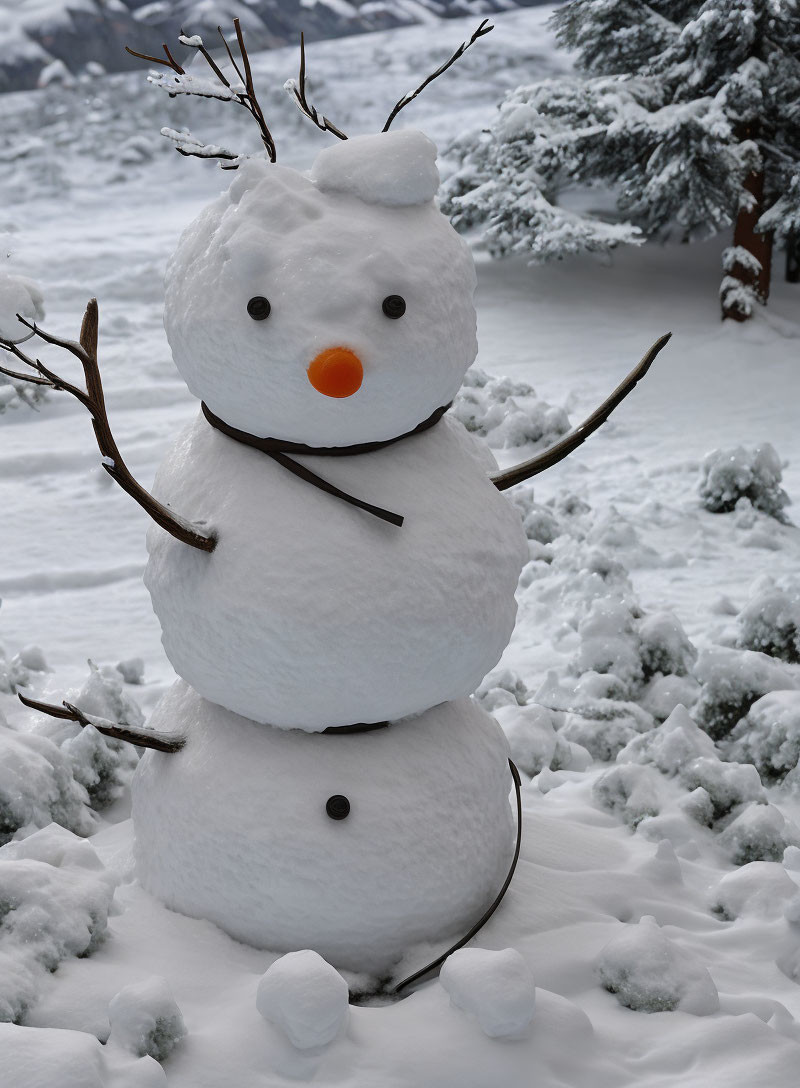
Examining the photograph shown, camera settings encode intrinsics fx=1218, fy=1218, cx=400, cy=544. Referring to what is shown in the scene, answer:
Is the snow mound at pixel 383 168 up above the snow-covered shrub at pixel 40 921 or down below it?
above

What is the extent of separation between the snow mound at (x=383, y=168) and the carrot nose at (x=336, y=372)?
32cm

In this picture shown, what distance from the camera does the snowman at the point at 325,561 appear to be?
192 centimetres

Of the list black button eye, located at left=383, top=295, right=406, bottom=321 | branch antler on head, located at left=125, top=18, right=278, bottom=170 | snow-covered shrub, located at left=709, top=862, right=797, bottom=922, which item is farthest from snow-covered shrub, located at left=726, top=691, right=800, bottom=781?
branch antler on head, located at left=125, top=18, right=278, bottom=170

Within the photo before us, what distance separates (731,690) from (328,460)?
1638 mm

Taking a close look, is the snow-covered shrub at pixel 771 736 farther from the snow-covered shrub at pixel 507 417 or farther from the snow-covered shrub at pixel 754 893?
the snow-covered shrub at pixel 507 417

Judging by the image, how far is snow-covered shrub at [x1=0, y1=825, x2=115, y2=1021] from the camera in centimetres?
193

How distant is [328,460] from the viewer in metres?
2.05

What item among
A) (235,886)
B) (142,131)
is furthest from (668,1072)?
(142,131)

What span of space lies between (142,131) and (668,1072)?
11.4 meters

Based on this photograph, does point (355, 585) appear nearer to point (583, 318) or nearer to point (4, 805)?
point (4, 805)

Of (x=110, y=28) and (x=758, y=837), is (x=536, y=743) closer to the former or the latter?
(x=758, y=837)

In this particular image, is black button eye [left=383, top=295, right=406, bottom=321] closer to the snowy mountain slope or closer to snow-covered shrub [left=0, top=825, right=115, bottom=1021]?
snow-covered shrub [left=0, top=825, right=115, bottom=1021]

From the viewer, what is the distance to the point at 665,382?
22.6 feet

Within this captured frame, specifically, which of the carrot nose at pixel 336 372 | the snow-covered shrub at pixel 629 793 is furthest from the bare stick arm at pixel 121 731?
the snow-covered shrub at pixel 629 793
